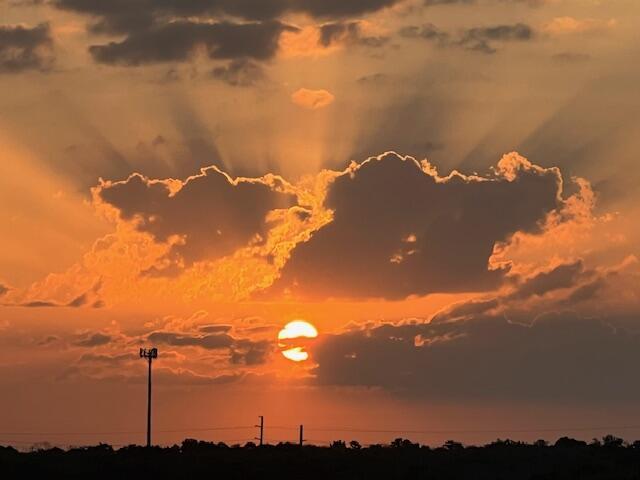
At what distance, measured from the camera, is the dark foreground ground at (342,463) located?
129625 millimetres

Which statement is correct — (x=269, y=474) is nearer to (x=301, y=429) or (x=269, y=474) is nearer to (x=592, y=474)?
(x=592, y=474)

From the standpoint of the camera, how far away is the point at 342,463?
460 feet

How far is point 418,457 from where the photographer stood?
476 feet

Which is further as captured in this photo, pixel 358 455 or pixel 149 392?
pixel 149 392

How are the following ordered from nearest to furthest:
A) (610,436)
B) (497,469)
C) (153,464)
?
(497,469) → (153,464) → (610,436)

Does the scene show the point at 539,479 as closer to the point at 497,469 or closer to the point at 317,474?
the point at 497,469

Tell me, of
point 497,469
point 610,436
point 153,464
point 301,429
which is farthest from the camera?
point 301,429

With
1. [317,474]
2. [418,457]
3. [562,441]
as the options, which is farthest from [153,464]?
[562,441]

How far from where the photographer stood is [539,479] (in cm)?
12206

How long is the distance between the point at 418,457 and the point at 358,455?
6.35 meters

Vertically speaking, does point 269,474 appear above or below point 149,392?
below

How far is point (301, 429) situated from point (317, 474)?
51.2 meters

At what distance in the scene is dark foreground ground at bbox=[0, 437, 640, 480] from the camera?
425 feet

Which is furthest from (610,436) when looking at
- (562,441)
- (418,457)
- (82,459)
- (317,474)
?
(82,459)
